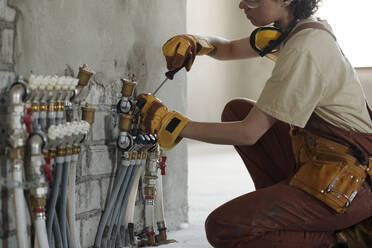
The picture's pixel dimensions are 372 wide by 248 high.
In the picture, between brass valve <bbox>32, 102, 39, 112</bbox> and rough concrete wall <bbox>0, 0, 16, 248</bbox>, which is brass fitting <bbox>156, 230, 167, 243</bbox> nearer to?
rough concrete wall <bbox>0, 0, 16, 248</bbox>

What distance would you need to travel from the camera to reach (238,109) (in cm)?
209

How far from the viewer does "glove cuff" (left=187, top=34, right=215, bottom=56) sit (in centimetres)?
197

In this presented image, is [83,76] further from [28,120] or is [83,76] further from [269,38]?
[269,38]

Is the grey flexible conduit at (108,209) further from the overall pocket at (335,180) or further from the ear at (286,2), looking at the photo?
the ear at (286,2)

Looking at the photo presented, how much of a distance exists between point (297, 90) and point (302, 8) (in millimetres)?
337

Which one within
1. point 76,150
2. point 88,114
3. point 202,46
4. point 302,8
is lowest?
point 76,150

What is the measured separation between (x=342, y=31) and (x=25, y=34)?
5582mm

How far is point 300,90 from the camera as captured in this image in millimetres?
1558

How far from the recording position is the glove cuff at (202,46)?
1967 mm

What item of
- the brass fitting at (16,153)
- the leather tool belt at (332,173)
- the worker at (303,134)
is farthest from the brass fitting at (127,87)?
the leather tool belt at (332,173)

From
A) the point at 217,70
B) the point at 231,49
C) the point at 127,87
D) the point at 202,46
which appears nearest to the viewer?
the point at 127,87

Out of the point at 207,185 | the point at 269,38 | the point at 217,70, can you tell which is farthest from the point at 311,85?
the point at 217,70

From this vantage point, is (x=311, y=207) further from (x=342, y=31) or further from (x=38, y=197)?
(x=342, y=31)

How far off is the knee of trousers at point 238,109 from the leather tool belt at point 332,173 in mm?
394
